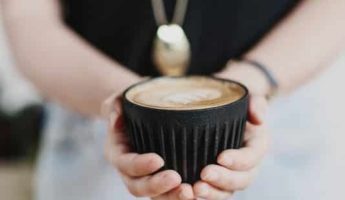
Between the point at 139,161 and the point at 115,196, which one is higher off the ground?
the point at 139,161

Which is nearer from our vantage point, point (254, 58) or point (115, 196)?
point (254, 58)

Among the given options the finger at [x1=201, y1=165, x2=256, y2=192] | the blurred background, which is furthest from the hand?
the blurred background

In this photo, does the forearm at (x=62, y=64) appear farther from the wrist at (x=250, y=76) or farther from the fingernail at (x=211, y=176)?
the fingernail at (x=211, y=176)

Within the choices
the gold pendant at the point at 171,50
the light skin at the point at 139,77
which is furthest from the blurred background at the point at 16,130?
the gold pendant at the point at 171,50

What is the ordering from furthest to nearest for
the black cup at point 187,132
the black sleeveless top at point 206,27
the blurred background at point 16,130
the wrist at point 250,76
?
the blurred background at point 16,130
the black sleeveless top at point 206,27
the wrist at point 250,76
the black cup at point 187,132

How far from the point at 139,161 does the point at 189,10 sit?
0.96 ft

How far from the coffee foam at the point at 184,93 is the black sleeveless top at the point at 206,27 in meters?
0.19

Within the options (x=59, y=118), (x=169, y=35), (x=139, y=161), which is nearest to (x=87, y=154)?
(x=59, y=118)

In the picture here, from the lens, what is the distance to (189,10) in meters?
0.71

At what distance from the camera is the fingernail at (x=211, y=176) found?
45 cm

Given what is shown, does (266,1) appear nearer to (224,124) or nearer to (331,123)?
(331,123)

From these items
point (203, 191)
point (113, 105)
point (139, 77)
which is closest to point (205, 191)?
point (203, 191)

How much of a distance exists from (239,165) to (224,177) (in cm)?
2

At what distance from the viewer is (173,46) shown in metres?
0.68
